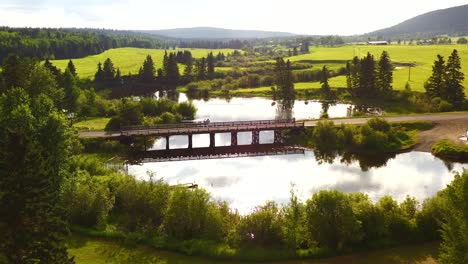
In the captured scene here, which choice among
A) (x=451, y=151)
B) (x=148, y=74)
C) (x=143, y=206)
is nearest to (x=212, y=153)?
(x=143, y=206)

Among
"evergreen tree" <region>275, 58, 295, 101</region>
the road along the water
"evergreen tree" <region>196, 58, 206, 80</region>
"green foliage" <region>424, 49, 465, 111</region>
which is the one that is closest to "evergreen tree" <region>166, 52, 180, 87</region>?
"evergreen tree" <region>196, 58, 206, 80</region>

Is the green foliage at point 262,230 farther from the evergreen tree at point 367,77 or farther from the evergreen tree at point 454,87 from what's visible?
the evergreen tree at point 367,77

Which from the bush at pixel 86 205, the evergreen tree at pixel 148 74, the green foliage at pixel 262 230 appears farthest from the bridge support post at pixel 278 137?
the evergreen tree at pixel 148 74

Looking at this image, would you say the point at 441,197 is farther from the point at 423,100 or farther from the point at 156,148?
the point at 423,100

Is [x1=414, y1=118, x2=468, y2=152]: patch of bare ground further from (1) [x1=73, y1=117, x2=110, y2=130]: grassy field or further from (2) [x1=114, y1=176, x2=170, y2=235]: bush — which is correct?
(1) [x1=73, y1=117, x2=110, y2=130]: grassy field

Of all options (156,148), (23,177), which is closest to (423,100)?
(156,148)

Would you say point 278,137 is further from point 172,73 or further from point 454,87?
point 172,73
